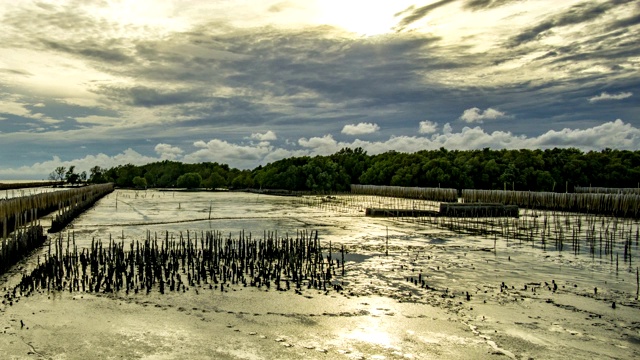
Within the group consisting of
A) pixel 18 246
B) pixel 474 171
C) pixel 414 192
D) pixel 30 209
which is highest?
pixel 474 171

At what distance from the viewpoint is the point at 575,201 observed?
4016 cm

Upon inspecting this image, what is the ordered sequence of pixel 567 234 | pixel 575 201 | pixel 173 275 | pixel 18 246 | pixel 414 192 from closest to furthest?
pixel 173 275
pixel 18 246
pixel 567 234
pixel 575 201
pixel 414 192

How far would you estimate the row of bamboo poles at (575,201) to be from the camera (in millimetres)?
35562

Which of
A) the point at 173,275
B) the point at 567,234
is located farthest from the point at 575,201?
the point at 173,275

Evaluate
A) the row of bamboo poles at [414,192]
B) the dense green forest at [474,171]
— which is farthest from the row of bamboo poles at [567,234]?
the dense green forest at [474,171]

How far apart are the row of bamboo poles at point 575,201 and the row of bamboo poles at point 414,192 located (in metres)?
4.14

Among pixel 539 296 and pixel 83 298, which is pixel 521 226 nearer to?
pixel 539 296

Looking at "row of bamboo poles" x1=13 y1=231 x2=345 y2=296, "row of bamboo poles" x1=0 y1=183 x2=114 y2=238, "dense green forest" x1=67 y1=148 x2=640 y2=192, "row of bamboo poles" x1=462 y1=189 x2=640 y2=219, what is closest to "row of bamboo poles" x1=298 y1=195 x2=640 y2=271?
"row of bamboo poles" x1=462 y1=189 x2=640 y2=219

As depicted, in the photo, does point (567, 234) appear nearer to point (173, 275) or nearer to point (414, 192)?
point (173, 275)

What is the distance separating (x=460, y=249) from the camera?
19.9 metres

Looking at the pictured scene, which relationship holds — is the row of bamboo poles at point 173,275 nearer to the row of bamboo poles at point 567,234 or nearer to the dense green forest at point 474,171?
the row of bamboo poles at point 567,234

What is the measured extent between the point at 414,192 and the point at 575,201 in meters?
24.7

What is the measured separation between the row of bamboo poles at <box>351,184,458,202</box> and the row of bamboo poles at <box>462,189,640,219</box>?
4139 millimetres

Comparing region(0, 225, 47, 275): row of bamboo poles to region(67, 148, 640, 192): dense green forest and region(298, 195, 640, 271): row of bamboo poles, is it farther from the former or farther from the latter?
region(67, 148, 640, 192): dense green forest
